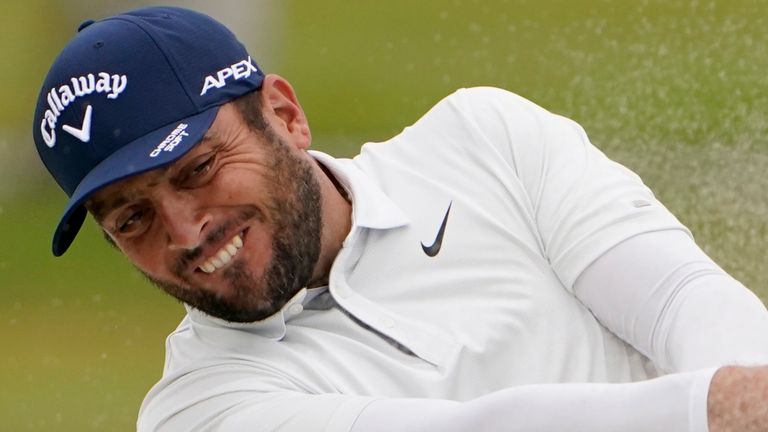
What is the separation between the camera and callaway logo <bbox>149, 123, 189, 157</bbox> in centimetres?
109

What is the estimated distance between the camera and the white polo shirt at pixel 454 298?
3.71 feet

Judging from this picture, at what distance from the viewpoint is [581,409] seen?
871 mm

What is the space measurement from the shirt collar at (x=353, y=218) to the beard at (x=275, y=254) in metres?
0.01

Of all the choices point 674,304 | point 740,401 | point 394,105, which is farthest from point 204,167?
point 394,105

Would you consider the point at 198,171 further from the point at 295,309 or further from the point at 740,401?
the point at 740,401

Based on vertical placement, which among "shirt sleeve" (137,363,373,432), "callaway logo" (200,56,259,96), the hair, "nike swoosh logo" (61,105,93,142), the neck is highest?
"callaway logo" (200,56,259,96)

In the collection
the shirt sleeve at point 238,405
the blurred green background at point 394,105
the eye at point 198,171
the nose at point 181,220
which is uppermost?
the eye at point 198,171

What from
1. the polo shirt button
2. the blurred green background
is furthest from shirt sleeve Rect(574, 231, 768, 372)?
the blurred green background

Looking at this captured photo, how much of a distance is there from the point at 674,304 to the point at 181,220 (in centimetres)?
39

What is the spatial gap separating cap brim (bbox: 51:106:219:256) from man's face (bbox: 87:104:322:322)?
2 centimetres

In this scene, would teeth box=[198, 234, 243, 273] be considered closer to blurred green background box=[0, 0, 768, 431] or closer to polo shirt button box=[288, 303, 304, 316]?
polo shirt button box=[288, 303, 304, 316]

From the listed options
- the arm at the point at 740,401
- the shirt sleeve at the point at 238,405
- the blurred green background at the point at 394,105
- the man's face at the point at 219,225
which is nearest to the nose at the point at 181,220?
the man's face at the point at 219,225

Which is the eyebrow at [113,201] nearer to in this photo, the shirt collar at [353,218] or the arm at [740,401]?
the shirt collar at [353,218]

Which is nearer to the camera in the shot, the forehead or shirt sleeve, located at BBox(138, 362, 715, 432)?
shirt sleeve, located at BBox(138, 362, 715, 432)
